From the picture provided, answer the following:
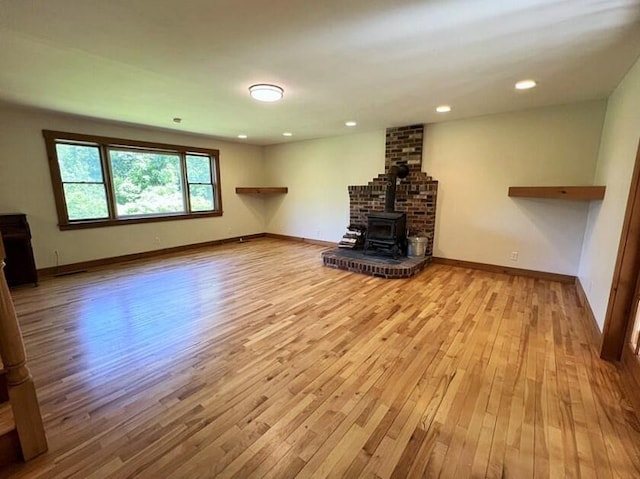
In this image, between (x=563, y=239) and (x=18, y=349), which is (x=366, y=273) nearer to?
(x=563, y=239)

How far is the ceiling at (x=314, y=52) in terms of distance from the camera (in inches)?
68.1

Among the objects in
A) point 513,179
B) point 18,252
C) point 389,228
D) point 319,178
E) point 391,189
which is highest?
point 319,178

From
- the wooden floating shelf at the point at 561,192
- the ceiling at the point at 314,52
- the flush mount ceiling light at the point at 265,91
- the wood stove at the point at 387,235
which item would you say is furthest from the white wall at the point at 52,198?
the wooden floating shelf at the point at 561,192

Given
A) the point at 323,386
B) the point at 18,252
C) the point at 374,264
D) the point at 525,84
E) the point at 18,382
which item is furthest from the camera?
the point at 374,264

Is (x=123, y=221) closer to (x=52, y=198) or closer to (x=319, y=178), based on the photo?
(x=52, y=198)

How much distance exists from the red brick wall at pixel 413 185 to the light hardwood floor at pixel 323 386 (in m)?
1.72

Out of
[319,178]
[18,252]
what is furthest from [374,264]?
[18,252]

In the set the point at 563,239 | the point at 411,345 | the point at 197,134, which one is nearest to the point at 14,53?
the point at 197,134

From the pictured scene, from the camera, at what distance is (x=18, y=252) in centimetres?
384

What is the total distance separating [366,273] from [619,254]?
2789mm

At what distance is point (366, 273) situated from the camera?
4.43 meters

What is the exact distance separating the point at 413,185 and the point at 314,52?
3.30 metres

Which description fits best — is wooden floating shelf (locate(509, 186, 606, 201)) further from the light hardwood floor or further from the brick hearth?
the brick hearth

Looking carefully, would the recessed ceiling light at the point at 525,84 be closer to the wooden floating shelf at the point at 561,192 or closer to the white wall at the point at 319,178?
the wooden floating shelf at the point at 561,192
